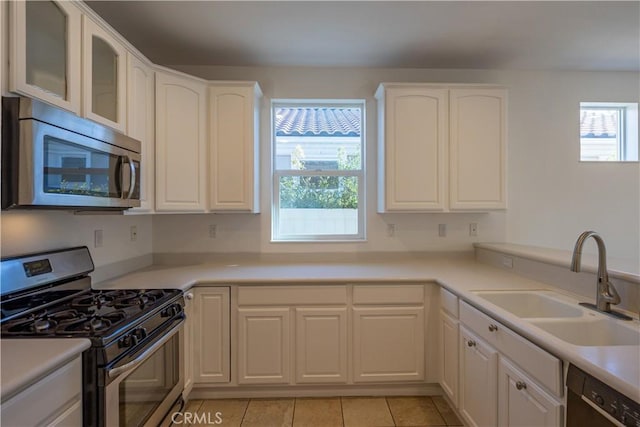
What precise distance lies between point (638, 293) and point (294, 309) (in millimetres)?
1799

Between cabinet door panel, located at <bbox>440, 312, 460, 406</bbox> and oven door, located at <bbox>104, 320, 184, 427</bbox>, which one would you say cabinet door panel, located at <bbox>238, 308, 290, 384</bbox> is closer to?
oven door, located at <bbox>104, 320, 184, 427</bbox>

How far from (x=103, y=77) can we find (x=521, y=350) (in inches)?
94.4

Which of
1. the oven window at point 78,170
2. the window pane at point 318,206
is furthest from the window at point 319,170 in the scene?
the oven window at point 78,170

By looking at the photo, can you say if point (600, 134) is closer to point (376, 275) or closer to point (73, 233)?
point (376, 275)

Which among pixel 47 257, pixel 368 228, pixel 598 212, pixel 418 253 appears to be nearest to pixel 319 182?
pixel 368 228

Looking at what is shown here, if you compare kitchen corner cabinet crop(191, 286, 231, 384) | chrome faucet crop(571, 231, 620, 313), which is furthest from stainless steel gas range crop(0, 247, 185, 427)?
chrome faucet crop(571, 231, 620, 313)

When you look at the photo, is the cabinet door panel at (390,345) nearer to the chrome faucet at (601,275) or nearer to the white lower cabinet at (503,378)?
the white lower cabinet at (503,378)

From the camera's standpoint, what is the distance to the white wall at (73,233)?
1.57 meters

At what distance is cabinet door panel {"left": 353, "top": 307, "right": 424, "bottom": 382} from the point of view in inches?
90.4

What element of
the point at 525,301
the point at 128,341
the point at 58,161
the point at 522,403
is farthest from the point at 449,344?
the point at 58,161

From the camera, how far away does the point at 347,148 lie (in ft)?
10.1

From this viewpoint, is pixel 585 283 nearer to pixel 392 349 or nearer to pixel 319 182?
pixel 392 349

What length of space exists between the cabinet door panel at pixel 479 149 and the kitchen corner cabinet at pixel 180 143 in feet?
6.41

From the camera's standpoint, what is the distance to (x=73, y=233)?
196 cm
